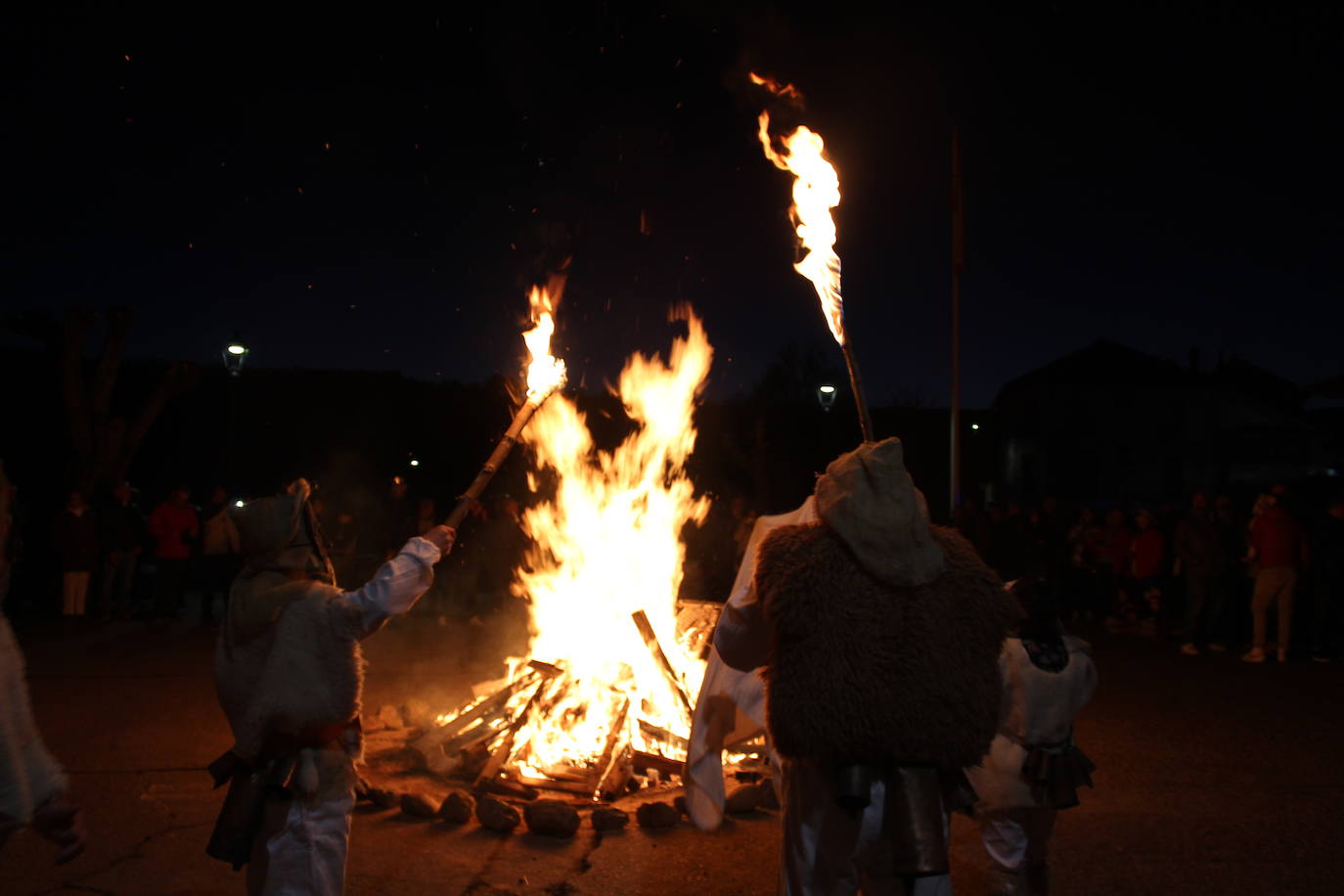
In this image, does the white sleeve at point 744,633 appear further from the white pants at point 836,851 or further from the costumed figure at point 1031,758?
the costumed figure at point 1031,758

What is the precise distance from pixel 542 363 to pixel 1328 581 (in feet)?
33.1

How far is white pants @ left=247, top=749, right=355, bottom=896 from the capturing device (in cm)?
324

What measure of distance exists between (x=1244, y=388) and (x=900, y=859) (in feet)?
138

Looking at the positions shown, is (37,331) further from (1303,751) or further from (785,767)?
(1303,751)

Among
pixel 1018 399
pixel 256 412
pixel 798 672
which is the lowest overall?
pixel 798 672

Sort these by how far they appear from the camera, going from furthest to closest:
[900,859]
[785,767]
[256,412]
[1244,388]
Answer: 1. [1244,388]
2. [256,412]
3. [785,767]
4. [900,859]

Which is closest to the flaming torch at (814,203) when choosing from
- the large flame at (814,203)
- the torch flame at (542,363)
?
the large flame at (814,203)

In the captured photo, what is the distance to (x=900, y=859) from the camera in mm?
2854

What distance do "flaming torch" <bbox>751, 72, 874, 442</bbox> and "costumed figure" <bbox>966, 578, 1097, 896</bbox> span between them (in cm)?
150

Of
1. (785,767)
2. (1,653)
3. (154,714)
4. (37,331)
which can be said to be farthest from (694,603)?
(37,331)

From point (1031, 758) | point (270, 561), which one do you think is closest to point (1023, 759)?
point (1031, 758)

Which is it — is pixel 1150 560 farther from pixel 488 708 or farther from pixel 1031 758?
pixel 1031 758

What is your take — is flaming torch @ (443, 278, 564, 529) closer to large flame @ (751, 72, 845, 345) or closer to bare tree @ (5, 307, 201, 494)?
large flame @ (751, 72, 845, 345)

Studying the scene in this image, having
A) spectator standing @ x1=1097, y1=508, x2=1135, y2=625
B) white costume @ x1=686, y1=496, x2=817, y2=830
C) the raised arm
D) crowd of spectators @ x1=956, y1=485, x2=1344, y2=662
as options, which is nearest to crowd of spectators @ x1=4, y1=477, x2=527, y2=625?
crowd of spectators @ x1=956, y1=485, x2=1344, y2=662
